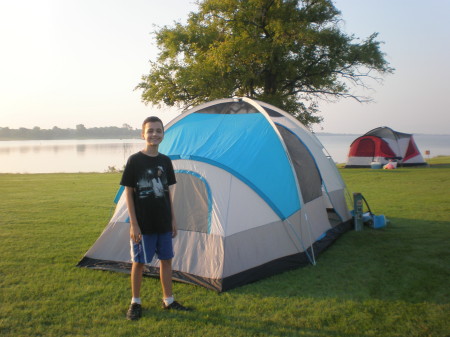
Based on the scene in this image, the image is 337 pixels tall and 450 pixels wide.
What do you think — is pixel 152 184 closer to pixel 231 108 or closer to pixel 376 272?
pixel 231 108

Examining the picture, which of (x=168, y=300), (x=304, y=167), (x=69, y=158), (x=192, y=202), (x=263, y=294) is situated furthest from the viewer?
(x=69, y=158)

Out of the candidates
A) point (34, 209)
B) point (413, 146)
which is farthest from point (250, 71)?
point (34, 209)

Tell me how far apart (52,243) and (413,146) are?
59.8 ft

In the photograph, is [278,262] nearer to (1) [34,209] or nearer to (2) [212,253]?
(2) [212,253]

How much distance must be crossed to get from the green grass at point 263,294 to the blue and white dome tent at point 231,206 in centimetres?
20

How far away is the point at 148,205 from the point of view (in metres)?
3.47

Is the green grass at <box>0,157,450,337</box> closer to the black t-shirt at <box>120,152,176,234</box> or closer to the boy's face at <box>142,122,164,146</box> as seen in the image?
the black t-shirt at <box>120,152,176,234</box>

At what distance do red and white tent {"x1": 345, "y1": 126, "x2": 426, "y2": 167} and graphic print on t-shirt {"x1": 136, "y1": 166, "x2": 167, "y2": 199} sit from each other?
1701cm

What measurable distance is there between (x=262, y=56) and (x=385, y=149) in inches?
308

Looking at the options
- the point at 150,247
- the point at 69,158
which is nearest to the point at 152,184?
the point at 150,247

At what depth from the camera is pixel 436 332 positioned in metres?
3.13

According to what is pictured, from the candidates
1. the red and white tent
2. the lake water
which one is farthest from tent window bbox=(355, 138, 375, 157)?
the lake water

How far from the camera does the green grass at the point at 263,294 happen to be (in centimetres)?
326

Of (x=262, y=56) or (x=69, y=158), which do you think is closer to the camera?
(x=262, y=56)
